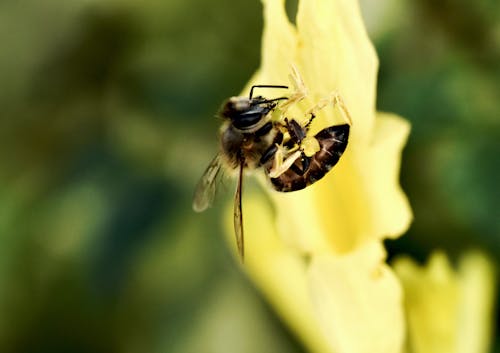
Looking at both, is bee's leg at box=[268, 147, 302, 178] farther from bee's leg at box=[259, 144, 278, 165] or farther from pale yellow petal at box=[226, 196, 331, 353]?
pale yellow petal at box=[226, 196, 331, 353]

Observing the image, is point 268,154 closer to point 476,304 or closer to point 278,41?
point 278,41

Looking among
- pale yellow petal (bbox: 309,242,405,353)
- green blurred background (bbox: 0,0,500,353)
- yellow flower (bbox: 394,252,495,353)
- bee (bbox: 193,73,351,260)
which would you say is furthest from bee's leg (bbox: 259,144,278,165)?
green blurred background (bbox: 0,0,500,353)

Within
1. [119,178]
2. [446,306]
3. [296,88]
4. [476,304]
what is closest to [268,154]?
[296,88]

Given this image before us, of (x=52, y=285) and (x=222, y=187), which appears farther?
(x=52, y=285)

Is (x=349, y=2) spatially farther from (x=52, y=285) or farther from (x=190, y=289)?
(x=52, y=285)

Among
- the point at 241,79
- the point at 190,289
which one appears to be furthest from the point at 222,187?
the point at 190,289
